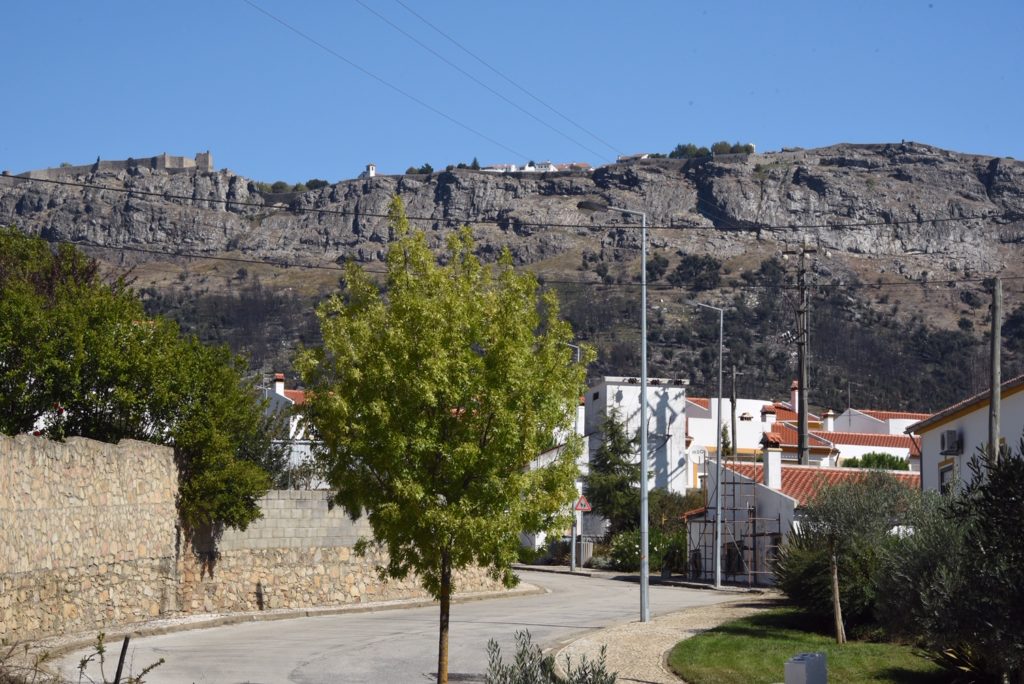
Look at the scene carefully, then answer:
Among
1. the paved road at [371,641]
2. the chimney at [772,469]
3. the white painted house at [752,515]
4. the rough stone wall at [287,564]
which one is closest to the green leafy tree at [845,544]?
the paved road at [371,641]

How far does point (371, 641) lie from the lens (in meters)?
23.5

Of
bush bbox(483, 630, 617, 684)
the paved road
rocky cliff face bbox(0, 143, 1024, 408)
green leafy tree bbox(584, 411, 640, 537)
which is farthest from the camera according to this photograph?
rocky cliff face bbox(0, 143, 1024, 408)

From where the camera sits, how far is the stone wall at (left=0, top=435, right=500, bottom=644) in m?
19.5

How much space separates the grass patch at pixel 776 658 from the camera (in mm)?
19125

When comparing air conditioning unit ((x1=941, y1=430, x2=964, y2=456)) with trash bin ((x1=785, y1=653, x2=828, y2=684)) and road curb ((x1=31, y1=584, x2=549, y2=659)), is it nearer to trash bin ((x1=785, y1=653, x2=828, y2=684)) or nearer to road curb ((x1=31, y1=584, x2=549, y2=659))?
road curb ((x1=31, y1=584, x2=549, y2=659))

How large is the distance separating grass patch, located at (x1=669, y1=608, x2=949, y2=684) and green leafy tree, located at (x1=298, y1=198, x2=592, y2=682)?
170 inches

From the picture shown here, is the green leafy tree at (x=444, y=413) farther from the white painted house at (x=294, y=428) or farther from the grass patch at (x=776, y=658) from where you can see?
the grass patch at (x=776, y=658)

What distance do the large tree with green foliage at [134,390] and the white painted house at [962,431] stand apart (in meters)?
15.6

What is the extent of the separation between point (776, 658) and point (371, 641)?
7.47 m

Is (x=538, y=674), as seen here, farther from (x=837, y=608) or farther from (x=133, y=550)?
(x=133, y=550)

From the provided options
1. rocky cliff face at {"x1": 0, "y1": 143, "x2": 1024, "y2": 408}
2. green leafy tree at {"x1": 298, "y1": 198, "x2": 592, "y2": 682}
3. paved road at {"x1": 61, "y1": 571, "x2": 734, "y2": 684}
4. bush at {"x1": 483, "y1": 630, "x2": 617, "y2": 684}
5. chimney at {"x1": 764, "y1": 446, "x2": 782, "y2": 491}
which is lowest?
paved road at {"x1": 61, "y1": 571, "x2": 734, "y2": 684}

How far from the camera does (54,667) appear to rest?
17.5 metres

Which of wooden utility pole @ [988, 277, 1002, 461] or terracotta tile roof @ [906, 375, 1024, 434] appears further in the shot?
terracotta tile roof @ [906, 375, 1024, 434]

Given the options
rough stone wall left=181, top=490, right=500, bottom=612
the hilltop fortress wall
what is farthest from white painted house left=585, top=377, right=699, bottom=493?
the hilltop fortress wall
